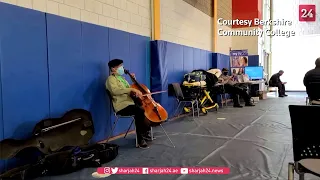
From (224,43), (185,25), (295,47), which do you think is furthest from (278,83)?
(185,25)

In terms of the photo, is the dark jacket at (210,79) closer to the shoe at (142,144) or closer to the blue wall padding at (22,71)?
the shoe at (142,144)

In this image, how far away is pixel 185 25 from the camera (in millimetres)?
7383

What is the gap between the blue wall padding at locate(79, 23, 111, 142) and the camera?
387 cm

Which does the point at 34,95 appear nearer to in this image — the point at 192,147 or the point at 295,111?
the point at 192,147

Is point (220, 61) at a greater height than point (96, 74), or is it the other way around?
point (220, 61)

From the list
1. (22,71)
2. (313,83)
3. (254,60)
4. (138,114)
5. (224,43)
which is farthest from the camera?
(254,60)

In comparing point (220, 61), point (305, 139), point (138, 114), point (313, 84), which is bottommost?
point (138, 114)

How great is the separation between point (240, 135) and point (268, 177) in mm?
1905

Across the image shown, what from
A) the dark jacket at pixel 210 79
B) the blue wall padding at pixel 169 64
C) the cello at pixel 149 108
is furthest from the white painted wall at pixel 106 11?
the dark jacket at pixel 210 79

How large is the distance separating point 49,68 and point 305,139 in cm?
280

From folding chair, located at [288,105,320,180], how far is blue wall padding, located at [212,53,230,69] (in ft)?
26.1

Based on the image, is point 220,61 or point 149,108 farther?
point 220,61

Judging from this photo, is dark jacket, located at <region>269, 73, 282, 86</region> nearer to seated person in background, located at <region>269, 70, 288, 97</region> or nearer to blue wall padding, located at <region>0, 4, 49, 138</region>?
seated person in background, located at <region>269, 70, 288, 97</region>

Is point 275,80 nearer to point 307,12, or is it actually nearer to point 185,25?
point 307,12
